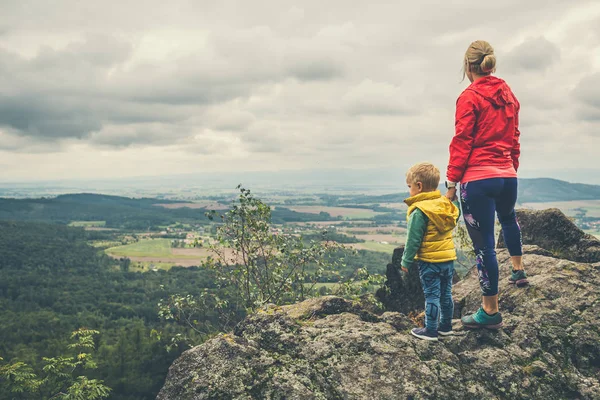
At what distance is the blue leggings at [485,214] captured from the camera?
5.95 meters

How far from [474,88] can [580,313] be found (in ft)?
13.4

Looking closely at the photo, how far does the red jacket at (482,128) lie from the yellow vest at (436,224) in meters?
0.45

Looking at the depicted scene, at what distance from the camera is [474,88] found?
603cm

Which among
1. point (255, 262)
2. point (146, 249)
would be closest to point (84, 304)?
point (146, 249)

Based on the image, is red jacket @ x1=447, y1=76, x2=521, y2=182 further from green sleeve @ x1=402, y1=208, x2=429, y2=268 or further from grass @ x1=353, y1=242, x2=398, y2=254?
grass @ x1=353, y1=242, x2=398, y2=254

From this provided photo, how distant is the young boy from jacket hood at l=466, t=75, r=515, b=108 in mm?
1367

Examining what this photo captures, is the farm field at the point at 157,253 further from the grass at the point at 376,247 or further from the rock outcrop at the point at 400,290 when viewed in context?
the rock outcrop at the point at 400,290

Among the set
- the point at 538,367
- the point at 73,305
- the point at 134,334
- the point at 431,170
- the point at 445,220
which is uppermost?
the point at 431,170

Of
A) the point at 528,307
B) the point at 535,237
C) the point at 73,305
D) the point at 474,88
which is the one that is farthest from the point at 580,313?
the point at 73,305

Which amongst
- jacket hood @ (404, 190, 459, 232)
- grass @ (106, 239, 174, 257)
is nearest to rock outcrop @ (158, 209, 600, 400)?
jacket hood @ (404, 190, 459, 232)

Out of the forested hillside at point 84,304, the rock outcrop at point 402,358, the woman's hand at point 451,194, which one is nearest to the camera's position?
the rock outcrop at point 402,358

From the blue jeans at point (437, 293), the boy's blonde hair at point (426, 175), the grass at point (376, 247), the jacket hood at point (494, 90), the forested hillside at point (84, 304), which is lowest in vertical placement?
the forested hillside at point (84, 304)

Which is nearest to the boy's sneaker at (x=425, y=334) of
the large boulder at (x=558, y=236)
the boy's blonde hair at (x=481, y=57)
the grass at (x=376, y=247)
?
the boy's blonde hair at (x=481, y=57)

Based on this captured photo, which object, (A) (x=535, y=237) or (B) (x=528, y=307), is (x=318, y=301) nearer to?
(B) (x=528, y=307)
